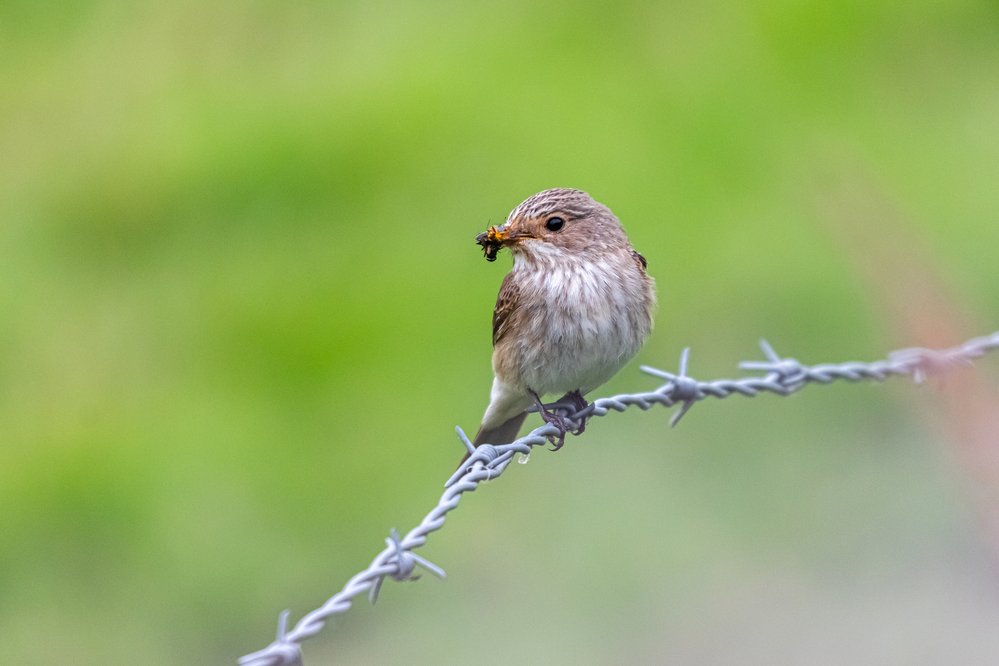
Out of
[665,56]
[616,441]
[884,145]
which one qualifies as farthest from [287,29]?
[616,441]

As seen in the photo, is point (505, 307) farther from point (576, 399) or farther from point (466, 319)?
point (466, 319)

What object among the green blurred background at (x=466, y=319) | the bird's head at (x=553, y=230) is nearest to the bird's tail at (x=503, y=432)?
the bird's head at (x=553, y=230)

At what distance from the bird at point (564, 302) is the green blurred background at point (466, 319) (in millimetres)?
1076

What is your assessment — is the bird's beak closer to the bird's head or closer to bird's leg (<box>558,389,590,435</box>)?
the bird's head

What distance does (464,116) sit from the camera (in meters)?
10.8

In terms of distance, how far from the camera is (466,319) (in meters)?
8.85

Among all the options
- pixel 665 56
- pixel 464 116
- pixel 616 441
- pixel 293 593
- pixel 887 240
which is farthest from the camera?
pixel 665 56

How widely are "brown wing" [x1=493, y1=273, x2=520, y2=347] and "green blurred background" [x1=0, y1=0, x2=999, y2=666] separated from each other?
1469 mm

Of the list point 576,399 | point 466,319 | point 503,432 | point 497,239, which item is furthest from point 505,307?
point 466,319

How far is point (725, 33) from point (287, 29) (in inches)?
136

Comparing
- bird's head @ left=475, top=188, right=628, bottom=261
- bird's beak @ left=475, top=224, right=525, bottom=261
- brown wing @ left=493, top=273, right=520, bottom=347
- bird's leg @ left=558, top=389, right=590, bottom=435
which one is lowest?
bird's leg @ left=558, top=389, right=590, bottom=435

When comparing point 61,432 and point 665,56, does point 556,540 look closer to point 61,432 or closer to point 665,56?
point 61,432

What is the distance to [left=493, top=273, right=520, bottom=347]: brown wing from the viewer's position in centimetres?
533

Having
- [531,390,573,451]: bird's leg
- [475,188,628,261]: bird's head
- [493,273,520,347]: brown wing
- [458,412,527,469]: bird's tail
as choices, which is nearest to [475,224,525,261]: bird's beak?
[475,188,628,261]: bird's head
